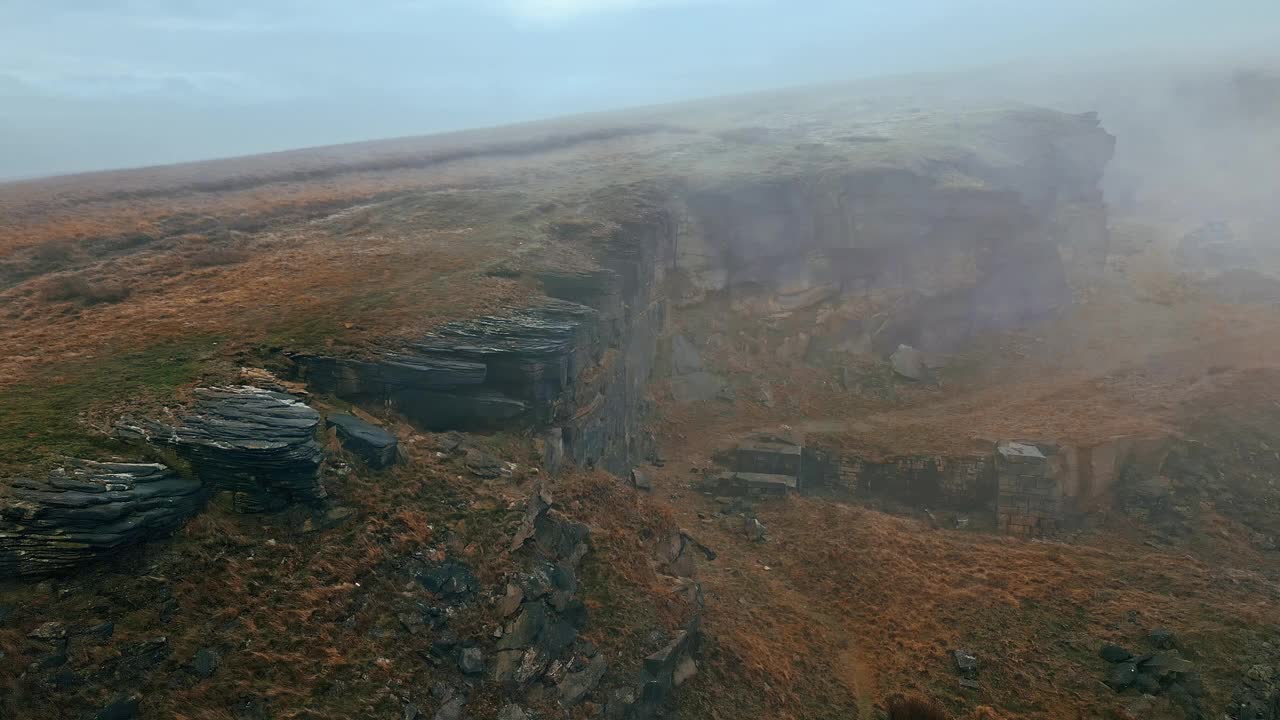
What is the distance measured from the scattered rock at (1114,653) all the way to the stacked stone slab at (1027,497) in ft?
24.1

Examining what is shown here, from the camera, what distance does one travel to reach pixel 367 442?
14.6 metres

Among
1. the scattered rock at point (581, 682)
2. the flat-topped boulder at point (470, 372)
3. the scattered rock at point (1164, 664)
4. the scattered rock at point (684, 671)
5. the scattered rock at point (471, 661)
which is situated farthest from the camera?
the flat-topped boulder at point (470, 372)

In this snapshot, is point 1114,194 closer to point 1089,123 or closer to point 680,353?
point 1089,123

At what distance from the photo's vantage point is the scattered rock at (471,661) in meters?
12.0

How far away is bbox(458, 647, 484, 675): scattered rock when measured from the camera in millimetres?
11995

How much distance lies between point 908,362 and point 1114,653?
64.5ft

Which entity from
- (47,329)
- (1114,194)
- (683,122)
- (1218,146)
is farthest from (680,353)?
(1218,146)

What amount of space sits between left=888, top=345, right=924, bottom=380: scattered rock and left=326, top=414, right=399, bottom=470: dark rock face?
27.0 meters

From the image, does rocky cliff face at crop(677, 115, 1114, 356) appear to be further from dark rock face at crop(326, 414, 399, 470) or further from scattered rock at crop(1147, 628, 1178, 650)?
dark rock face at crop(326, 414, 399, 470)

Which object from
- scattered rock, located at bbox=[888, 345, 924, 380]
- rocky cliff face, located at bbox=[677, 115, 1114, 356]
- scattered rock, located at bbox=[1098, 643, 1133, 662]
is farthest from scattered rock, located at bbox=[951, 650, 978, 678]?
rocky cliff face, located at bbox=[677, 115, 1114, 356]

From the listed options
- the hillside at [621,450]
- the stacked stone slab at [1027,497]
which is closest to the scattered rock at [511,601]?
the hillside at [621,450]

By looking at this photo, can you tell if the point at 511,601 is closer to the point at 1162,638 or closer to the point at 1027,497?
the point at 1162,638

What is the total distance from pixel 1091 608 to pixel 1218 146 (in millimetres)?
72199

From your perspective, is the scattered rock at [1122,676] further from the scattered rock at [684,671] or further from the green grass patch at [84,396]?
the green grass patch at [84,396]
